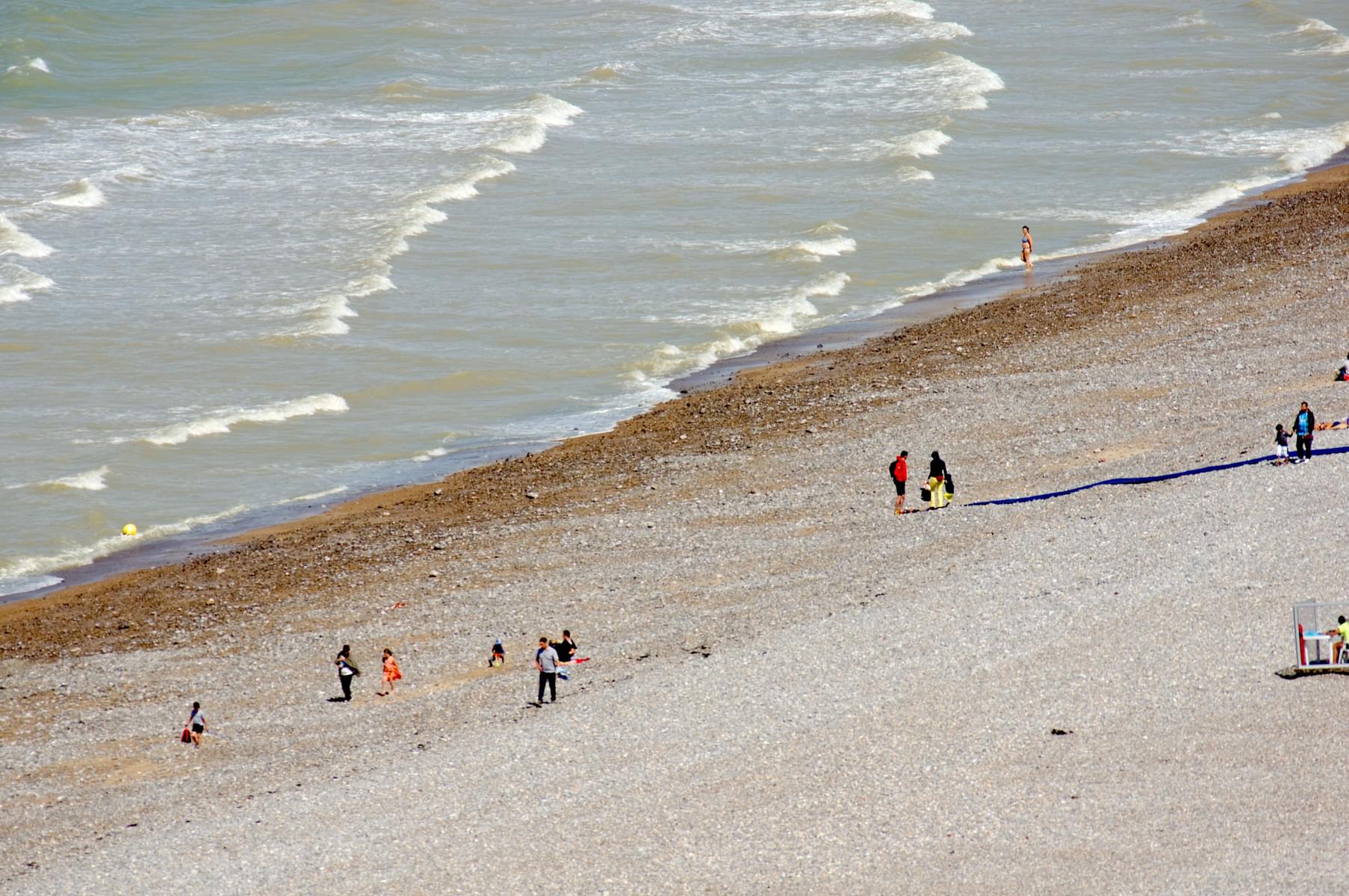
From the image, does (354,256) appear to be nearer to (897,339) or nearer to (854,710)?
(897,339)

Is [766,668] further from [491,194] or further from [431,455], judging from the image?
[491,194]

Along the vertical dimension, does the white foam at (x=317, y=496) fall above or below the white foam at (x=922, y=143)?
below

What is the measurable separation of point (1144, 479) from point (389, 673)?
34.0ft

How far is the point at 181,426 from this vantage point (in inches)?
1147

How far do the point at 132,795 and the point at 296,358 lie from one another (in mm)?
17544

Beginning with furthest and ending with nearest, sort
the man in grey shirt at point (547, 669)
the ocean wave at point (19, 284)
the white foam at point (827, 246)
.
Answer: the white foam at point (827, 246)
the ocean wave at point (19, 284)
the man in grey shirt at point (547, 669)

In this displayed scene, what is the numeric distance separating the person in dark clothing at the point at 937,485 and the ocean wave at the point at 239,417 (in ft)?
42.5

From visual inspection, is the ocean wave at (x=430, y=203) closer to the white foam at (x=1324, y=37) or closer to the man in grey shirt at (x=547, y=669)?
the man in grey shirt at (x=547, y=669)

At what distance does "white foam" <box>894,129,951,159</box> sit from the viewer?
50.6 metres

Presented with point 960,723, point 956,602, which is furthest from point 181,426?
point 960,723

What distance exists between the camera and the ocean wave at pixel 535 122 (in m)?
51.8

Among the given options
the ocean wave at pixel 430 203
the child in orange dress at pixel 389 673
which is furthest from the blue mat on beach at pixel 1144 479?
the ocean wave at pixel 430 203

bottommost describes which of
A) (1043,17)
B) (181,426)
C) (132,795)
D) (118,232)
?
(132,795)

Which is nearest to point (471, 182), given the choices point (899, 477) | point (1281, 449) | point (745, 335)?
point (745, 335)
